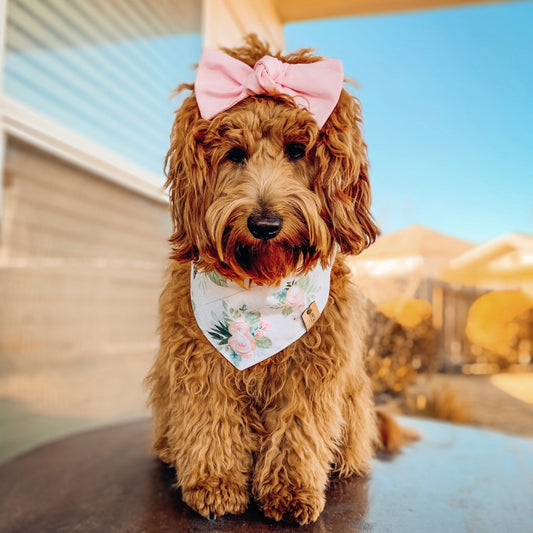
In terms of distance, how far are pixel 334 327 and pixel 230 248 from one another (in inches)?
12.2

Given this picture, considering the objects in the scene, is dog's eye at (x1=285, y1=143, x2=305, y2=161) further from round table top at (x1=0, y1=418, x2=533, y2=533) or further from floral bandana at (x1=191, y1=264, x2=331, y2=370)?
round table top at (x1=0, y1=418, x2=533, y2=533)

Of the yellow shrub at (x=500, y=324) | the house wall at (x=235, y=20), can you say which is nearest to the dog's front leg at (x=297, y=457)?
the house wall at (x=235, y=20)

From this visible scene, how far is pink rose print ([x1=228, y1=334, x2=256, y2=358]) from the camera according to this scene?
99cm

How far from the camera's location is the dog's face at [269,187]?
85 centimetres

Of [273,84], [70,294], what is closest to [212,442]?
[273,84]

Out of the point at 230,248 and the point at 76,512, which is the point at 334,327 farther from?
the point at 76,512

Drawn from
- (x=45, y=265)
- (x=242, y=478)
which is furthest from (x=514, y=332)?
(x=242, y=478)

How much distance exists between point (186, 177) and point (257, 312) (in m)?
0.31

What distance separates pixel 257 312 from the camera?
1019 mm

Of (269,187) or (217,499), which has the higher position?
(269,187)

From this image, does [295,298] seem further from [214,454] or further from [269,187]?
[214,454]

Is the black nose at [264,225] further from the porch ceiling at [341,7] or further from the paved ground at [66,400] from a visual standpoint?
the porch ceiling at [341,7]

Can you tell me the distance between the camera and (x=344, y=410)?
114 centimetres

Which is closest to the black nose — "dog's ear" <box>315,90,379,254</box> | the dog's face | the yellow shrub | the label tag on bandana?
the dog's face
